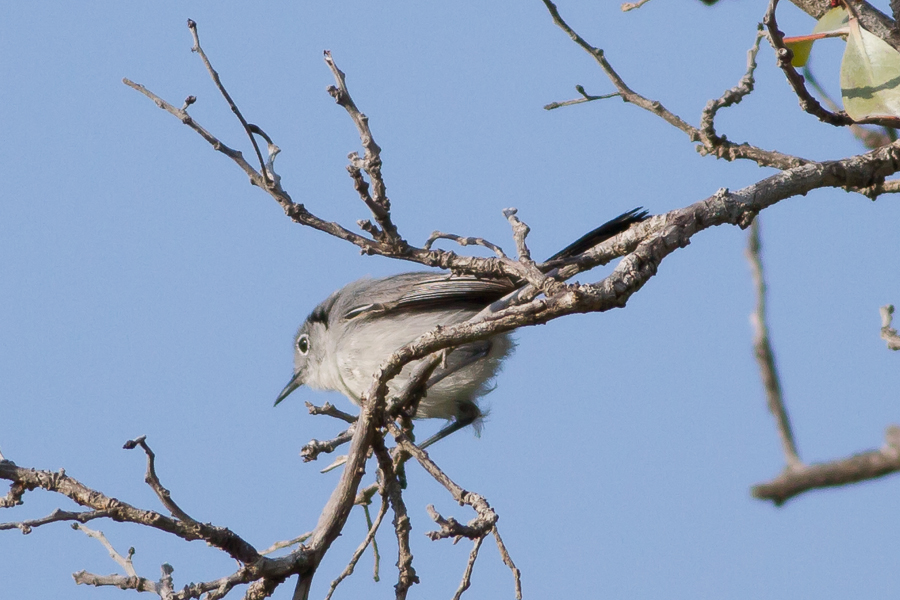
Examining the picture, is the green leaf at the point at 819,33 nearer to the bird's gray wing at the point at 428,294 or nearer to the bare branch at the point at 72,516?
the bird's gray wing at the point at 428,294

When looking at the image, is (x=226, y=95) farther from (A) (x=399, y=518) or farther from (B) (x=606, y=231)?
(B) (x=606, y=231)

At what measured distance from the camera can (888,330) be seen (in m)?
3.18

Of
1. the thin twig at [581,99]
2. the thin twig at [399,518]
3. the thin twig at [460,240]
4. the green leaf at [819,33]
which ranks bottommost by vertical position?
the thin twig at [399,518]

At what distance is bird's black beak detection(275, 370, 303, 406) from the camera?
22.3 feet

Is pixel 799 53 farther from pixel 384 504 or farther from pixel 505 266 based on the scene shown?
pixel 384 504

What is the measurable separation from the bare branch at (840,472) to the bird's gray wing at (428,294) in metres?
4.18

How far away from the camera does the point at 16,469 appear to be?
2.46m

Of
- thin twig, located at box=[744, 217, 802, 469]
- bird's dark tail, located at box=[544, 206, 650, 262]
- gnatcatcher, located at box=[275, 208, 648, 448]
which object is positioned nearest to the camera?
thin twig, located at box=[744, 217, 802, 469]

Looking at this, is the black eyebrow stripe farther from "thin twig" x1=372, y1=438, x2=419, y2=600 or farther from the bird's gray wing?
"thin twig" x1=372, y1=438, x2=419, y2=600

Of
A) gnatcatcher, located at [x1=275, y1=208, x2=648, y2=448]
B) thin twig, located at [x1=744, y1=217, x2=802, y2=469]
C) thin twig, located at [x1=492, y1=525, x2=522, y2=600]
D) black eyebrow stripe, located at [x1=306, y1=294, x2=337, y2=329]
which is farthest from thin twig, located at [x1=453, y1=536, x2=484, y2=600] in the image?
black eyebrow stripe, located at [x1=306, y1=294, x2=337, y2=329]

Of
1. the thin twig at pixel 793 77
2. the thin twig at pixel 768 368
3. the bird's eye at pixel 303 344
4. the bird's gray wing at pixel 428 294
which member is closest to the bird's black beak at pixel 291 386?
the bird's eye at pixel 303 344

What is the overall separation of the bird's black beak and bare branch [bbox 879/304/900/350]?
434cm

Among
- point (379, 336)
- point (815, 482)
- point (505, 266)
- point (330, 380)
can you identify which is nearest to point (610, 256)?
point (505, 266)

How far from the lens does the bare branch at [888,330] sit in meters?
3.14
